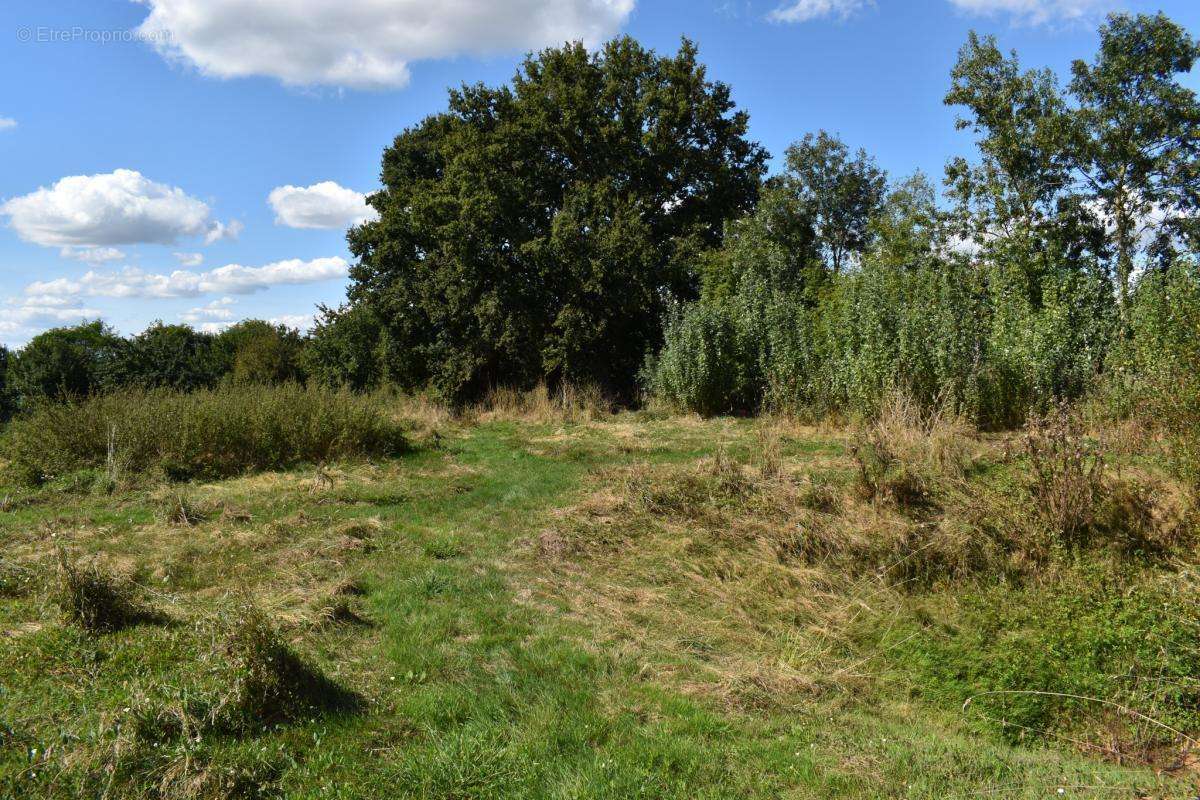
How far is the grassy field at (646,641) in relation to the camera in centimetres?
370

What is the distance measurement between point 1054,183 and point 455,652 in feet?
66.2

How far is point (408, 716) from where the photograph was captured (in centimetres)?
432

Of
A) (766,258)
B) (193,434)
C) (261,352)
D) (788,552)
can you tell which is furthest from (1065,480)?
(261,352)

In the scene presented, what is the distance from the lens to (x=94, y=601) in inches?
208

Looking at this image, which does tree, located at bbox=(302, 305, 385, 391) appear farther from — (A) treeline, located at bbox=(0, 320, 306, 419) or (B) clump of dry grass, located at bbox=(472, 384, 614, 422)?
(B) clump of dry grass, located at bbox=(472, 384, 614, 422)

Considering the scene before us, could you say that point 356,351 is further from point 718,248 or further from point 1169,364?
point 1169,364

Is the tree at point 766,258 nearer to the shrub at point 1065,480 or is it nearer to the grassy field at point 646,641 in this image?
the grassy field at point 646,641

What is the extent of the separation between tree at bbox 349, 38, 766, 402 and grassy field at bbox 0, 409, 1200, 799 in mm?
11898

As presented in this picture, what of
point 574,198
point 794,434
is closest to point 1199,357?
point 794,434

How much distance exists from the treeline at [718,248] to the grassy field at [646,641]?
4.73 meters

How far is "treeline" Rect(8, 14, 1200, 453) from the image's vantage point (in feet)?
42.0

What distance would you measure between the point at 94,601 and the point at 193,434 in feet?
25.8

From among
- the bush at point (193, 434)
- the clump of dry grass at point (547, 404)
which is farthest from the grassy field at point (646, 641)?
the clump of dry grass at point (547, 404)

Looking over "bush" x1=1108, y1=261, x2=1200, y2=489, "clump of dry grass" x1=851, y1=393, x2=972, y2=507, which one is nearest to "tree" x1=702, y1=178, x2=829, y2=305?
"bush" x1=1108, y1=261, x2=1200, y2=489
